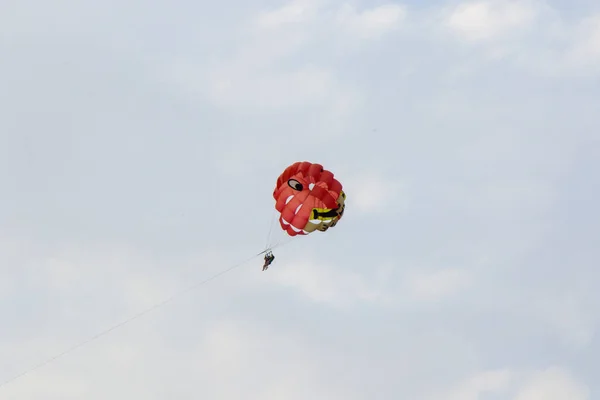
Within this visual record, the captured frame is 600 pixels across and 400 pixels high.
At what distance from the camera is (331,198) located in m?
96.8

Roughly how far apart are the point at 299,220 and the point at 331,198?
146 inches

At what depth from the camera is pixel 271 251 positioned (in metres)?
96.8

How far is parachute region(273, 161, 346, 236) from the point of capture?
96250mm

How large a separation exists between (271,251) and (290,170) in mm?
7490

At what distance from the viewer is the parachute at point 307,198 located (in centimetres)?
9625

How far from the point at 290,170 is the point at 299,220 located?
4.73 m

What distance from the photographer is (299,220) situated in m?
97.9

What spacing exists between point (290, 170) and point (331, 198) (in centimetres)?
447

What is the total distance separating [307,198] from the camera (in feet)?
320
